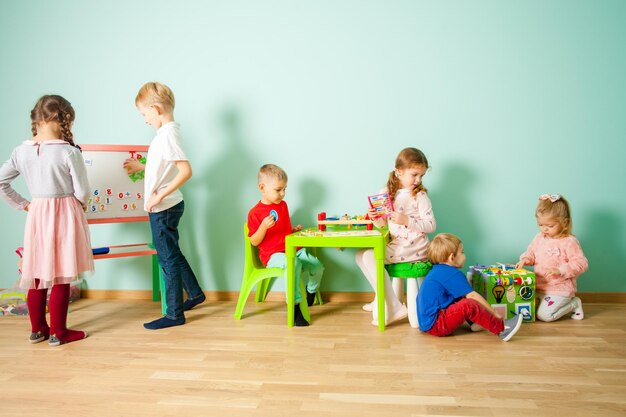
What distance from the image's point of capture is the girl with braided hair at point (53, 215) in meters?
2.39

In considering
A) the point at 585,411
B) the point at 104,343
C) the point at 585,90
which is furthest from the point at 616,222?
the point at 104,343

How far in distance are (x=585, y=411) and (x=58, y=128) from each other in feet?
8.54

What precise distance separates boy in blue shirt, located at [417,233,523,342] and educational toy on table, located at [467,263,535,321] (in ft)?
0.67

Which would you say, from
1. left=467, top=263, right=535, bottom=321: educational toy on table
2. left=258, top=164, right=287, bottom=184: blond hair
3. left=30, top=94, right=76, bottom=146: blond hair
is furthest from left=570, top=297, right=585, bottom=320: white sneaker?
left=30, top=94, right=76, bottom=146: blond hair

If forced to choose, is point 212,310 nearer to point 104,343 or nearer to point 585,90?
point 104,343

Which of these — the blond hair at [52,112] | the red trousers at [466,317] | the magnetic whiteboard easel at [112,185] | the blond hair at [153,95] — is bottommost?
the red trousers at [466,317]

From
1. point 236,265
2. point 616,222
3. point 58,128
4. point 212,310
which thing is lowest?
point 212,310

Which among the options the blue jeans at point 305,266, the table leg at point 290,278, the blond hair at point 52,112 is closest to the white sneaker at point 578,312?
the blue jeans at point 305,266

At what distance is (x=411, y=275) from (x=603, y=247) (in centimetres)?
131

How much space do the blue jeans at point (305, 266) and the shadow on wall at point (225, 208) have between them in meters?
0.53

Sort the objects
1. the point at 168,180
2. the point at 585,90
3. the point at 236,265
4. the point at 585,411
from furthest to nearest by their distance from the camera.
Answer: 1. the point at 236,265
2. the point at 585,90
3. the point at 168,180
4. the point at 585,411

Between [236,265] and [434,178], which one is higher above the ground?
[434,178]

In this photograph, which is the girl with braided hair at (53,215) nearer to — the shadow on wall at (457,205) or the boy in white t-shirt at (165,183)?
the boy in white t-shirt at (165,183)

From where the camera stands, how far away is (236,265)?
129 inches
